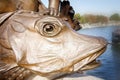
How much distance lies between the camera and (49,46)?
2.34 feet

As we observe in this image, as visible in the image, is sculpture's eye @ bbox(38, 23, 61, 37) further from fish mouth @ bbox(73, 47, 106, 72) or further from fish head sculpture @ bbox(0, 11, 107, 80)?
fish mouth @ bbox(73, 47, 106, 72)

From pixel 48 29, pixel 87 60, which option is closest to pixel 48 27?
pixel 48 29

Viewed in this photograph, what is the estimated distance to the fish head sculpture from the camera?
0.70 m

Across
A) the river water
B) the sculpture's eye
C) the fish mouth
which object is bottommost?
the river water

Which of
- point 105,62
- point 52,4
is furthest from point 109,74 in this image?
point 52,4

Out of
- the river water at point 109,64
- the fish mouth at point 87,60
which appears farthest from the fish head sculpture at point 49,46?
the river water at point 109,64

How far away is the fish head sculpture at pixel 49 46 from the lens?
703 mm

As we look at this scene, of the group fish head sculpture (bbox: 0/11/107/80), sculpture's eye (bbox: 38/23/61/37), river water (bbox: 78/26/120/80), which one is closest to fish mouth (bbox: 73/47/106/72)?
fish head sculpture (bbox: 0/11/107/80)

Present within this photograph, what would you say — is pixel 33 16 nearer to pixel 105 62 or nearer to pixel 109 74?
pixel 109 74

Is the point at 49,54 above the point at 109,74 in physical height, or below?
above

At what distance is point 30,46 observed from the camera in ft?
2.37

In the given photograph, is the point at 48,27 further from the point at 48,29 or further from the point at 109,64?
the point at 109,64

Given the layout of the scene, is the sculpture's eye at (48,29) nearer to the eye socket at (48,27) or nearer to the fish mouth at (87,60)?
the eye socket at (48,27)

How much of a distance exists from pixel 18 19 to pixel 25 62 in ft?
0.40
